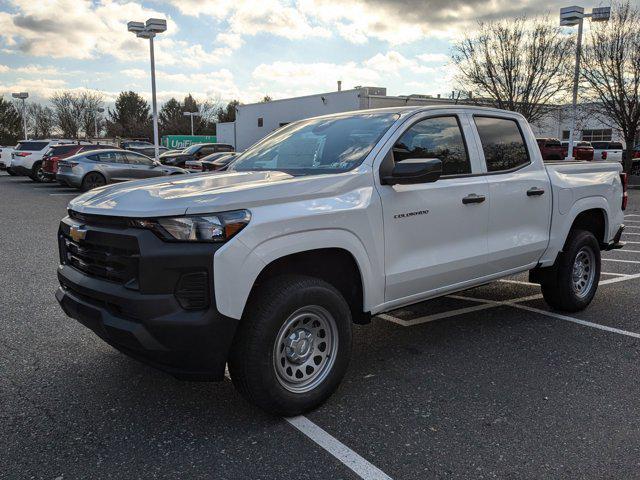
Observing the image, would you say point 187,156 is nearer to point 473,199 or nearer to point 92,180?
point 92,180

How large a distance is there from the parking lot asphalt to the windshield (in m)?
1.55

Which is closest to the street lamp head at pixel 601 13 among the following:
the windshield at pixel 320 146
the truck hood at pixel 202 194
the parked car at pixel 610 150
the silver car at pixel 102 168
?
the parked car at pixel 610 150

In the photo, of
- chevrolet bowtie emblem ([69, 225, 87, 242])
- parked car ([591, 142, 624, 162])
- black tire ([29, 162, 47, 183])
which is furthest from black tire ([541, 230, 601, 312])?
parked car ([591, 142, 624, 162])

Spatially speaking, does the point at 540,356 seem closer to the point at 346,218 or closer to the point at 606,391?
the point at 606,391

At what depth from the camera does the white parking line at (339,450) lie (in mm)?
2811

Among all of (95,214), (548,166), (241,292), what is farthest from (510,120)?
(95,214)

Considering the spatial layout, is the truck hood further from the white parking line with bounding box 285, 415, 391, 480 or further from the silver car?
the silver car

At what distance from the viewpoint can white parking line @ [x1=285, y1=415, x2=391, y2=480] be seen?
9.22ft

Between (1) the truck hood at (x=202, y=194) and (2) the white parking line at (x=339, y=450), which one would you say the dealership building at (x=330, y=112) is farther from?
(2) the white parking line at (x=339, y=450)

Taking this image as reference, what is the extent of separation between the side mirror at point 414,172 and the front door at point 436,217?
115 millimetres

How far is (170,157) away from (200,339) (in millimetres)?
26035

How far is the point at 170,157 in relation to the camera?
90.4 feet

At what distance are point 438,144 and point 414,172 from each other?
2.91 ft

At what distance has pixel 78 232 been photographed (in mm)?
3338
